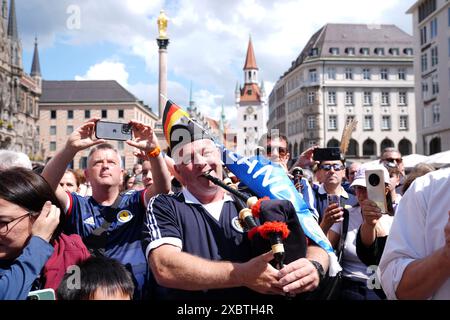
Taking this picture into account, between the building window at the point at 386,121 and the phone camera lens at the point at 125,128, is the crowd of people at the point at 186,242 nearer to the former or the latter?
the phone camera lens at the point at 125,128

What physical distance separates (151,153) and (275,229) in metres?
1.69

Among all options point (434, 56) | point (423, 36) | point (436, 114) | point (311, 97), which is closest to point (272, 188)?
point (436, 114)

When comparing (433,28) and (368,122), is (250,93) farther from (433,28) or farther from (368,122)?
(433,28)

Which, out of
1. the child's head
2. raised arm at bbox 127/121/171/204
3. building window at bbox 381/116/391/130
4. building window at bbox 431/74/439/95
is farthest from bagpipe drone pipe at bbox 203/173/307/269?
building window at bbox 381/116/391/130

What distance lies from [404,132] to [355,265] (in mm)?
74536

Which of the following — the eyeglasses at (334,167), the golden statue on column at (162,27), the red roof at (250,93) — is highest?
the red roof at (250,93)

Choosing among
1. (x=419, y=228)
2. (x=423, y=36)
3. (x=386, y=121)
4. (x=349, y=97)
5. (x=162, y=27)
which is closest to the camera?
(x=419, y=228)

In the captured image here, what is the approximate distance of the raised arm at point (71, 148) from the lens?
10.9 ft

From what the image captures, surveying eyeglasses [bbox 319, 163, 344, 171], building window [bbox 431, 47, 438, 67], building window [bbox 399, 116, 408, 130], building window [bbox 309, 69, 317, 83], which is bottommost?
eyeglasses [bbox 319, 163, 344, 171]

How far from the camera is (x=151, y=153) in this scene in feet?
11.6

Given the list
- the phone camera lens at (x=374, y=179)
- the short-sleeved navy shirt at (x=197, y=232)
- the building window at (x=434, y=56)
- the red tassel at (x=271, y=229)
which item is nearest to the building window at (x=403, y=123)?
the building window at (x=434, y=56)

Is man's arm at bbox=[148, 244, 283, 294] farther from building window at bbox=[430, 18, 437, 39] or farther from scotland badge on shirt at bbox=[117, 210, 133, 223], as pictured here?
building window at bbox=[430, 18, 437, 39]

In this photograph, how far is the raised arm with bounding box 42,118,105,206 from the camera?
333cm
